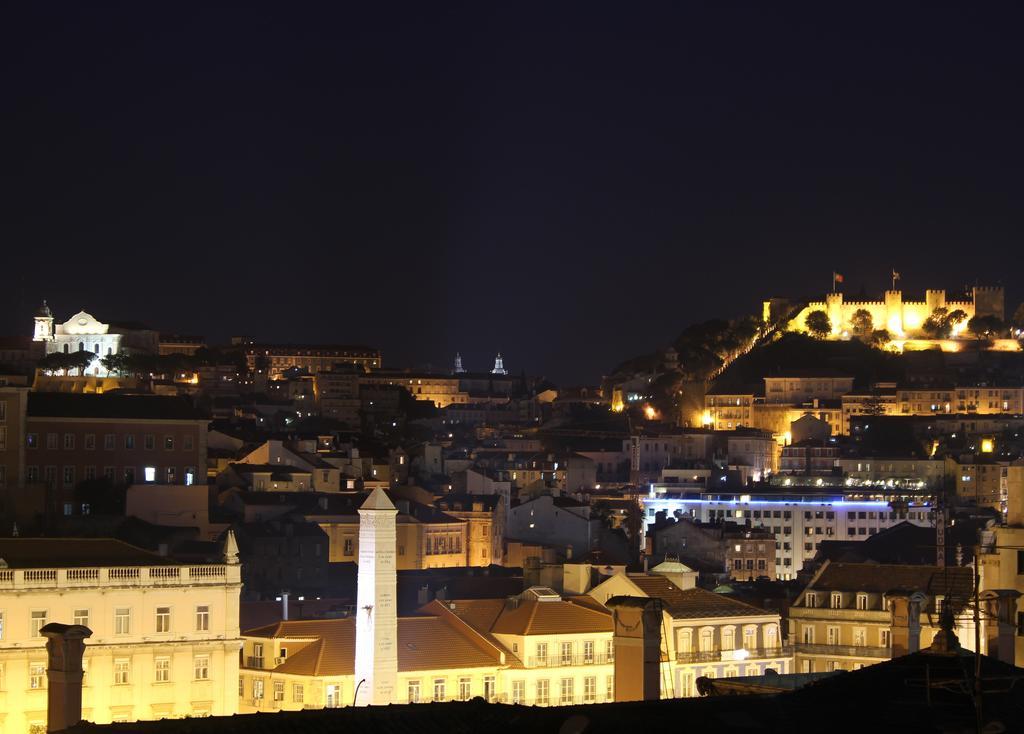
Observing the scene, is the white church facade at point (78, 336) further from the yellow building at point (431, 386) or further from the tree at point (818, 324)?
the tree at point (818, 324)

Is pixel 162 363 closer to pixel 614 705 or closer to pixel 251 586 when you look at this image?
pixel 251 586

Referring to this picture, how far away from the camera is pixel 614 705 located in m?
19.5

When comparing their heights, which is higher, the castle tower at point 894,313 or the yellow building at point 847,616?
the castle tower at point 894,313

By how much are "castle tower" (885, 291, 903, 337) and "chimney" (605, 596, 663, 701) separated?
159149 millimetres

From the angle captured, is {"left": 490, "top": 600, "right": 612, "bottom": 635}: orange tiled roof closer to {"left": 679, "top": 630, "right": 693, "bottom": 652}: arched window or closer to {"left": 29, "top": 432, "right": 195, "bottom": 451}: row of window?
{"left": 679, "top": 630, "right": 693, "bottom": 652}: arched window

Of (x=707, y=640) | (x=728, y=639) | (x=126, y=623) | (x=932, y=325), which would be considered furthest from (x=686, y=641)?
(x=932, y=325)

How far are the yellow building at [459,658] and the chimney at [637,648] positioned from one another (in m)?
17.7

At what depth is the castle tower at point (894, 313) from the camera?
600ft

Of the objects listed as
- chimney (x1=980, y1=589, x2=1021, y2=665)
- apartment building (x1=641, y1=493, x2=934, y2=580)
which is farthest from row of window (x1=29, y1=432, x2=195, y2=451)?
chimney (x1=980, y1=589, x2=1021, y2=665)

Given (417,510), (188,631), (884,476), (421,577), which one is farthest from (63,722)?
(884,476)

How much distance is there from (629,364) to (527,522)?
99.5 metres

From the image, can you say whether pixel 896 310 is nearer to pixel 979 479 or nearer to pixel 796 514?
pixel 979 479

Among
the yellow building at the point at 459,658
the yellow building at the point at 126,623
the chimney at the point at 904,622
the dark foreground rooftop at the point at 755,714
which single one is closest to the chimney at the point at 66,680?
the dark foreground rooftop at the point at 755,714

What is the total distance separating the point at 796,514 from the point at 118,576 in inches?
3123
